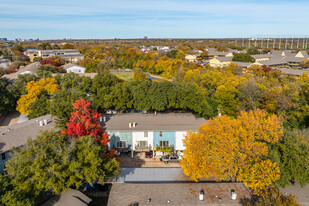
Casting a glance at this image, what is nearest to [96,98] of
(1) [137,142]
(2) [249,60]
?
(1) [137,142]

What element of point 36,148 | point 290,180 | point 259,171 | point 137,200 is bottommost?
point 290,180

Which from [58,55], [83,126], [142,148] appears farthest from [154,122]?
[58,55]

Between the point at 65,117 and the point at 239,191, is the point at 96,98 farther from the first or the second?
the point at 239,191

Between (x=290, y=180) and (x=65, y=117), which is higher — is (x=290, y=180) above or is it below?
below

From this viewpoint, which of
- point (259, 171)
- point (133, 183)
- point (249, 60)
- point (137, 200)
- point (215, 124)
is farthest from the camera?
point (249, 60)

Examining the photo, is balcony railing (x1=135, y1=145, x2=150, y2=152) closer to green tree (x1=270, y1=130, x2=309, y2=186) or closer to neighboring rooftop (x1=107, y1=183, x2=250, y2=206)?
neighboring rooftop (x1=107, y1=183, x2=250, y2=206)

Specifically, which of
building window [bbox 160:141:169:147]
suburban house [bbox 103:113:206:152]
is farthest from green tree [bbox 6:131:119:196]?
building window [bbox 160:141:169:147]

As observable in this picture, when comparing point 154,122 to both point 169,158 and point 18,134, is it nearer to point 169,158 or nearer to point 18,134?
point 169,158

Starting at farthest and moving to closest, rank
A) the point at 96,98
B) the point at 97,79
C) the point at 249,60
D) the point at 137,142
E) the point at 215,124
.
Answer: the point at 249,60
the point at 97,79
the point at 96,98
the point at 137,142
the point at 215,124

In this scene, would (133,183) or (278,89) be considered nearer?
(133,183)
